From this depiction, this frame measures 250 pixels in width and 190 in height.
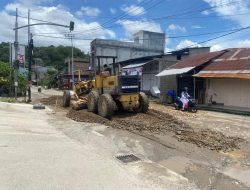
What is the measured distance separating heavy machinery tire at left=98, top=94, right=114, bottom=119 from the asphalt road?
9.94 feet

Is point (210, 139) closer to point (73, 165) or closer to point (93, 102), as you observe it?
point (73, 165)

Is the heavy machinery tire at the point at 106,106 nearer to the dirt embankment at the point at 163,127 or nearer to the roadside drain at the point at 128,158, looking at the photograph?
the dirt embankment at the point at 163,127

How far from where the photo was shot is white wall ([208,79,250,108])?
2045cm

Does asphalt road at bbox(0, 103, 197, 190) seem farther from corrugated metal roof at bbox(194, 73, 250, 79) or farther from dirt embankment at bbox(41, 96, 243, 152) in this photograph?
corrugated metal roof at bbox(194, 73, 250, 79)

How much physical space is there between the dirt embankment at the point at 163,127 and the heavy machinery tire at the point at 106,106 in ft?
0.90

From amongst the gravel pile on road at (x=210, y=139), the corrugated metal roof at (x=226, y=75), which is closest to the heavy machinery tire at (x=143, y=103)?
the gravel pile on road at (x=210, y=139)

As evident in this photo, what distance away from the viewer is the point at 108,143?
9867 mm

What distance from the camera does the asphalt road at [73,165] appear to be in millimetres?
5936

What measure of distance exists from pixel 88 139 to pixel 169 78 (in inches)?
733

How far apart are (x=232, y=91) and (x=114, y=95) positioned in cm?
1034

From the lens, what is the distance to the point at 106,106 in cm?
1414

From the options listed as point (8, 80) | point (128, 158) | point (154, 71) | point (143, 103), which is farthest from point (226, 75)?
point (8, 80)

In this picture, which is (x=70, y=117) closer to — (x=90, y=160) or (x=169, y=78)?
(x=90, y=160)

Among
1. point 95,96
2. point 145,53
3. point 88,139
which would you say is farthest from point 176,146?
point 145,53
